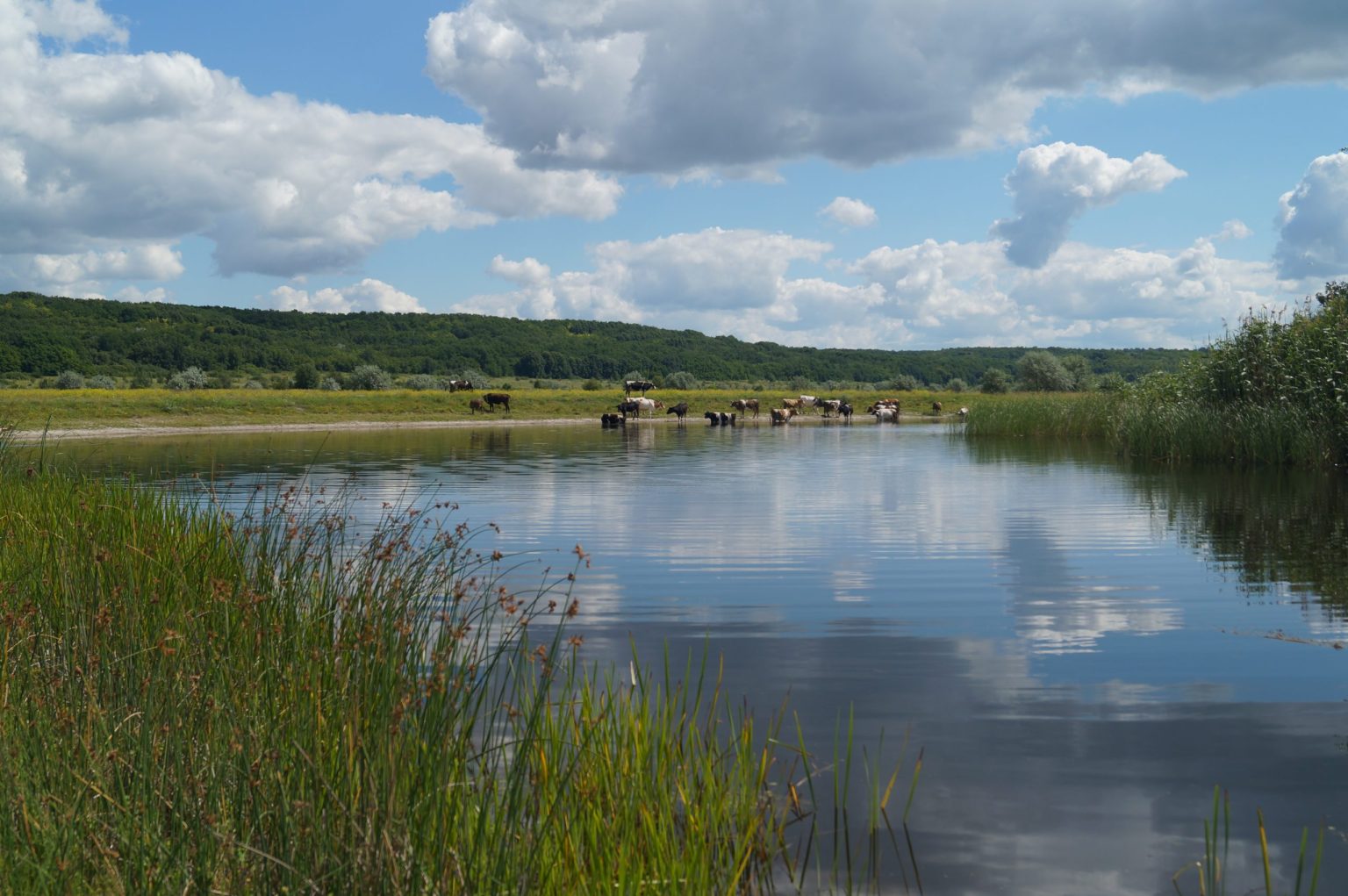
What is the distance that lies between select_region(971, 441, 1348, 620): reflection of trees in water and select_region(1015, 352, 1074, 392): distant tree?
6153cm

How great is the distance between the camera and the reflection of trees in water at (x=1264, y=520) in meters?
11.7

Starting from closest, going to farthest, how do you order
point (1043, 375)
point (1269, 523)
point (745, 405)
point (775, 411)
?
point (1269, 523) → point (775, 411) → point (745, 405) → point (1043, 375)

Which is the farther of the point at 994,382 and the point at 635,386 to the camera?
the point at 994,382

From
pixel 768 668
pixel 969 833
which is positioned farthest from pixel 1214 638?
pixel 969 833

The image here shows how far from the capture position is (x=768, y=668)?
7977mm

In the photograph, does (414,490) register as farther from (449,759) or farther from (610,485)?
(449,759)

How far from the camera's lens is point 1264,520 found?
1625 centimetres

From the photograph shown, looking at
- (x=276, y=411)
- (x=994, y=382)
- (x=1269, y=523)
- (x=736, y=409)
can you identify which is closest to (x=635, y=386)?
(x=736, y=409)

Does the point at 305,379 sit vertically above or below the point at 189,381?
above

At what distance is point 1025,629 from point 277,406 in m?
59.2

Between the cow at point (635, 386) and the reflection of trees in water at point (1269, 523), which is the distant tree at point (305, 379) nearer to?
the cow at point (635, 386)

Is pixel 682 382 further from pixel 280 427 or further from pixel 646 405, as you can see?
pixel 280 427

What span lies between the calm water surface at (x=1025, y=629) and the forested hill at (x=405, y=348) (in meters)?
99.9

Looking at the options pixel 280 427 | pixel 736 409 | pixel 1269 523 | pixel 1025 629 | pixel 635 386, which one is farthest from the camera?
pixel 635 386
